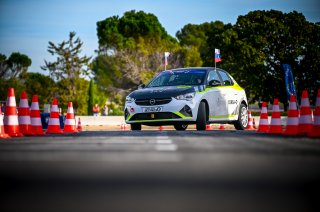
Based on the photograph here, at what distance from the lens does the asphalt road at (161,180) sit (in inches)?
163

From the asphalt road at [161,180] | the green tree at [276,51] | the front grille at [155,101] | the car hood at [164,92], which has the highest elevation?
the green tree at [276,51]

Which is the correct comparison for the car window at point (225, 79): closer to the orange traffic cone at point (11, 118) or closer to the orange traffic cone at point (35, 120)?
the orange traffic cone at point (35, 120)

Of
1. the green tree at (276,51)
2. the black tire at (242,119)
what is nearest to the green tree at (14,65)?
the green tree at (276,51)

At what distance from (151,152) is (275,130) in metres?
7.68

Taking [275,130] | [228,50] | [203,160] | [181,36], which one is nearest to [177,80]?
[275,130]

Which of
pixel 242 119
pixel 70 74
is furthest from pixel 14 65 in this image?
pixel 242 119

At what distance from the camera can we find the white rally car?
15625mm

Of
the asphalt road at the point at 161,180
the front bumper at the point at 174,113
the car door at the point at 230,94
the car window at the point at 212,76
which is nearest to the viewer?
the asphalt road at the point at 161,180

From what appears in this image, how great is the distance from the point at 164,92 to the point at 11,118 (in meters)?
4.29

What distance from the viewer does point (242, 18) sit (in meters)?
59.7

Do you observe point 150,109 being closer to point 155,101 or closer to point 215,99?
point 155,101

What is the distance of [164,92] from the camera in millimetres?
15844

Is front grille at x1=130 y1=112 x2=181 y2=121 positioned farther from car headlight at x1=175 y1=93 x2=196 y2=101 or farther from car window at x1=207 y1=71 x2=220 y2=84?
car window at x1=207 y1=71 x2=220 y2=84

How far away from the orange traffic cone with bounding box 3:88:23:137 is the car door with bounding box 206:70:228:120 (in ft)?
17.4
